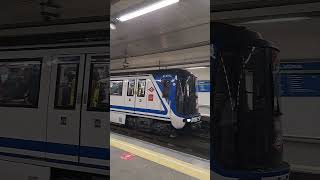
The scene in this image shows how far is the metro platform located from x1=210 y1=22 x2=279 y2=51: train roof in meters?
1.18

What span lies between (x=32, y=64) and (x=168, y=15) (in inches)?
81.1

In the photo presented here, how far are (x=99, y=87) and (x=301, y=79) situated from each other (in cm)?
172

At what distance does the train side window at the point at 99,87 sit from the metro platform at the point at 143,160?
95 cm

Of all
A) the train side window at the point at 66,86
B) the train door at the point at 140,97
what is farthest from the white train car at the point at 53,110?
the train door at the point at 140,97

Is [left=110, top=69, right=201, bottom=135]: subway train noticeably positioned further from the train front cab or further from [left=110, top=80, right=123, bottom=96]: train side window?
the train front cab

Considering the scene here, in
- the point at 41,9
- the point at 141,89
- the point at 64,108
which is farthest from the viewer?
the point at 41,9

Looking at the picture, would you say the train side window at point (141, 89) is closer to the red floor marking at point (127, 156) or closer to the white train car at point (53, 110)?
the red floor marking at point (127, 156)

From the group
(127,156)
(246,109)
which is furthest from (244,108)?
(127,156)

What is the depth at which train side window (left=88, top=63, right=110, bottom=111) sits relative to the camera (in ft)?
9.16

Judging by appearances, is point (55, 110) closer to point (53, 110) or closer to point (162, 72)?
point (53, 110)

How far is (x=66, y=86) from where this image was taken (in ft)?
9.79

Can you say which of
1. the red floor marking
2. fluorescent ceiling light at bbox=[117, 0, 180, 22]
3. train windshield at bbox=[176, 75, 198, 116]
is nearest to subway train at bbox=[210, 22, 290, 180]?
train windshield at bbox=[176, 75, 198, 116]

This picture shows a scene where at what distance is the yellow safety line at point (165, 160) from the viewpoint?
5.55 ft

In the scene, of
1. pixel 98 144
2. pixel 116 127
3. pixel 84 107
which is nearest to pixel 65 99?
pixel 84 107
